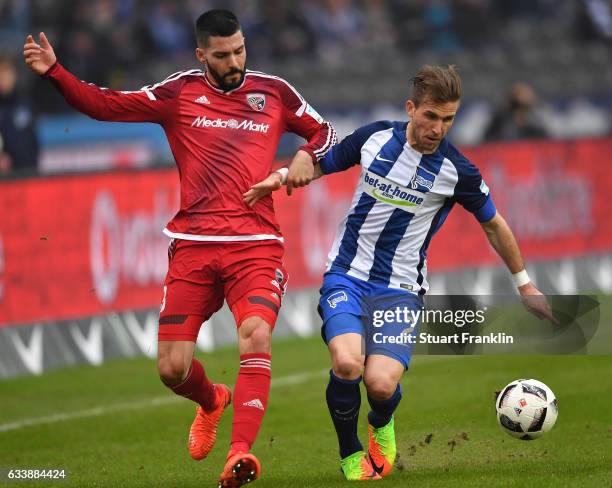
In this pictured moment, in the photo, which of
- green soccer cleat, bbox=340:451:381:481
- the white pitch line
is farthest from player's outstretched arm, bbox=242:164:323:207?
the white pitch line

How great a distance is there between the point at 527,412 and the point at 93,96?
3.00 m

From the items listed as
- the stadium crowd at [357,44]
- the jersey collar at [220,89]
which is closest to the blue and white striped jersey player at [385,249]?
the jersey collar at [220,89]

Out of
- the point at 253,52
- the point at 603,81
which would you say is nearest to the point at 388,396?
the point at 253,52

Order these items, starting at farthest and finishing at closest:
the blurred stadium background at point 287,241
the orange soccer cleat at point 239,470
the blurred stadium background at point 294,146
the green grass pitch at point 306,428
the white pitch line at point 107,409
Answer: the blurred stadium background at point 294,146 → the white pitch line at point 107,409 → the blurred stadium background at point 287,241 → the green grass pitch at point 306,428 → the orange soccer cleat at point 239,470

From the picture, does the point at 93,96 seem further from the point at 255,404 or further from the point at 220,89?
the point at 255,404

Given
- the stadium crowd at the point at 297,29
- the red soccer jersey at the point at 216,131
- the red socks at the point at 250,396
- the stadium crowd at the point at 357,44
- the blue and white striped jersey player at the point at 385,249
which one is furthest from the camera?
the stadium crowd at the point at 357,44

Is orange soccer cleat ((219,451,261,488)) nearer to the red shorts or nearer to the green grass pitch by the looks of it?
the green grass pitch

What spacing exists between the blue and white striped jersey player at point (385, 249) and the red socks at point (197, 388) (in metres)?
0.83

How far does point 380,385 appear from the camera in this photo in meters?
7.65

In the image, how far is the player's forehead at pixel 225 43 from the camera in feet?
25.6

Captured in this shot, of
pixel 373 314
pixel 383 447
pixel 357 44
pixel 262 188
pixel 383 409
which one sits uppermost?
pixel 357 44

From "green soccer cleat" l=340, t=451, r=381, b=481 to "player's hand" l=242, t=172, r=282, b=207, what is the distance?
60.1 inches

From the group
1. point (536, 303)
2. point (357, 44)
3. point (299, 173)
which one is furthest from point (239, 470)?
point (357, 44)

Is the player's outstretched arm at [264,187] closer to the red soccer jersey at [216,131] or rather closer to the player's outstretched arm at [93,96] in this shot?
the red soccer jersey at [216,131]
